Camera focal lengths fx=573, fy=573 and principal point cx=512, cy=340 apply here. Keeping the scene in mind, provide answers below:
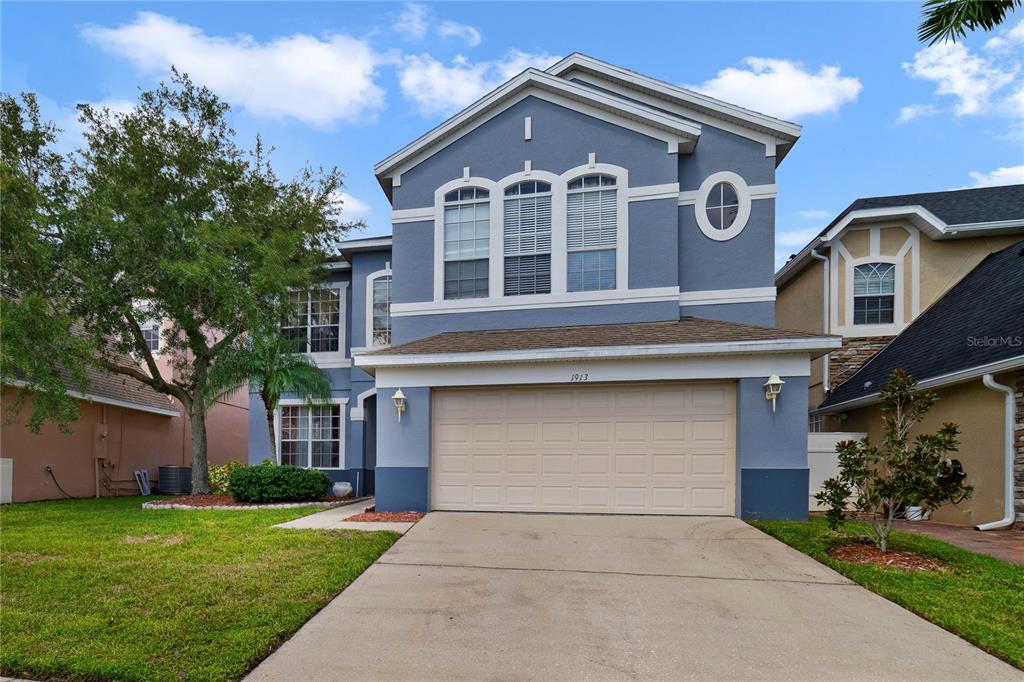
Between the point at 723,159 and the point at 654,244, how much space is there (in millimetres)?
2224

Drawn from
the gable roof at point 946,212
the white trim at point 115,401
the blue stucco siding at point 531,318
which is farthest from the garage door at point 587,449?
the white trim at point 115,401

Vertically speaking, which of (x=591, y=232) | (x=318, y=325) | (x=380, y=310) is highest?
(x=591, y=232)

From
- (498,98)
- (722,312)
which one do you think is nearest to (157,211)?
(498,98)

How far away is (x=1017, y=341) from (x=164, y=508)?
15.3 m

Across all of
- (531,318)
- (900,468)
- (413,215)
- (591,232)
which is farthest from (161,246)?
(900,468)

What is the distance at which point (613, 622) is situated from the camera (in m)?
4.78

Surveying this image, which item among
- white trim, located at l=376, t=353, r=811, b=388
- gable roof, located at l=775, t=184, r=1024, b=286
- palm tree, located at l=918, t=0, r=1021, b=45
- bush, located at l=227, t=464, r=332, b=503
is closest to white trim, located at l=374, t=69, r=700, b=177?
palm tree, located at l=918, t=0, r=1021, b=45

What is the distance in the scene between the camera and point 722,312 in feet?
35.1

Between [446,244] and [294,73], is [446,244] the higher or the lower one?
the lower one

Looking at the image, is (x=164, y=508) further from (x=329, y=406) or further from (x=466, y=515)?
(x=466, y=515)

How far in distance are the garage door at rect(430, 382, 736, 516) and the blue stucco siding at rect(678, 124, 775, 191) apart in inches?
166

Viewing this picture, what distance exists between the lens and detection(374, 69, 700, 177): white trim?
10711mm

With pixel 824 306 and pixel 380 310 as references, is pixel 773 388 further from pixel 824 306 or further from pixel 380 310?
pixel 380 310

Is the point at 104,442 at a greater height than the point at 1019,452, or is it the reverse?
the point at 1019,452
